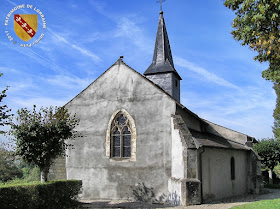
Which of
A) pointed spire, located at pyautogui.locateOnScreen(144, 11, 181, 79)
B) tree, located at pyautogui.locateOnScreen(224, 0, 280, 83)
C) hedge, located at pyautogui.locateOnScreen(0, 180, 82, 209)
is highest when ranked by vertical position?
pointed spire, located at pyautogui.locateOnScreen(144, 11, 181, 79)

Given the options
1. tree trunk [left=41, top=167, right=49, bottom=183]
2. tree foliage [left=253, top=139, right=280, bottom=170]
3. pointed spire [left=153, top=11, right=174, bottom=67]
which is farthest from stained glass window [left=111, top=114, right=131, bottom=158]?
tree foliage [left=253, top=139, right=280, bottom=170]

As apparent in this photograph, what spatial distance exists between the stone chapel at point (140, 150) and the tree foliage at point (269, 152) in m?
10.5

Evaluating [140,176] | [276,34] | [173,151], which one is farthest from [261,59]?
[140,176]

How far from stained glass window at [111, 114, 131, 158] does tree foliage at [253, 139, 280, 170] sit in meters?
17.3

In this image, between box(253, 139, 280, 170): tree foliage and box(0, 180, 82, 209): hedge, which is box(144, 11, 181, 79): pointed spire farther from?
box(253, 139, 280, 170): tree foliage

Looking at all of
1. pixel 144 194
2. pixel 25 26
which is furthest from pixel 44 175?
pixel 25 26

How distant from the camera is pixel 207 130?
65.5 feet

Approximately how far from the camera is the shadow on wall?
14.5m

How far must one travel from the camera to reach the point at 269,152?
27484 mm

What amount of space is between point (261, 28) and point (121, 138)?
9.08 m

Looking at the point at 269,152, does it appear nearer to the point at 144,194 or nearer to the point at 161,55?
the point at 161,55

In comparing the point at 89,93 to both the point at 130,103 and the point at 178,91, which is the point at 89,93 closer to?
the point at 130,103

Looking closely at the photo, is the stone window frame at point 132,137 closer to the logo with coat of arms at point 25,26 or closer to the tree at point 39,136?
the tree at point 39,136

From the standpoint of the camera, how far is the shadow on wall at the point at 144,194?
14.5m
